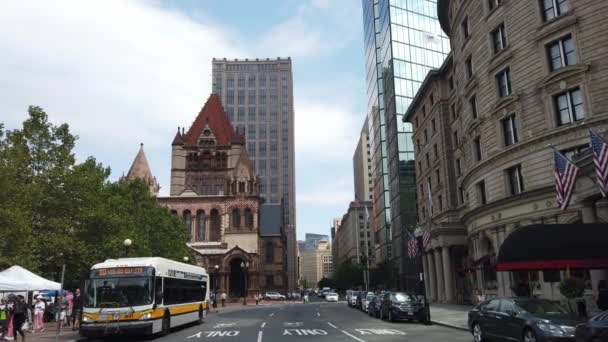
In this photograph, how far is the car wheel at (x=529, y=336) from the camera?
12875 millimetres

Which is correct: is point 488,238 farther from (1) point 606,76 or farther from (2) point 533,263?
(2) point 533,263

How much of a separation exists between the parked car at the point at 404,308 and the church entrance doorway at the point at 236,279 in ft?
190

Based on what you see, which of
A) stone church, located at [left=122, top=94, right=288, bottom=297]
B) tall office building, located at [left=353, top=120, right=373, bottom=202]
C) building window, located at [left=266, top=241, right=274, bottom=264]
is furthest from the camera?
tall office building, located at [left=353, top=120, right=373, bottom=202]

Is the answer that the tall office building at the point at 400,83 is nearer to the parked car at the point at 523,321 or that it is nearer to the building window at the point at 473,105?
the building window at the point at 473,105

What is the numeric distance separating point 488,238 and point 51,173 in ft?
88.1

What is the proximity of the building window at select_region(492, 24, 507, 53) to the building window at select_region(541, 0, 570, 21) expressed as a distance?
10.2 ft

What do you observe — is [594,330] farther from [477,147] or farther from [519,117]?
[477,147]

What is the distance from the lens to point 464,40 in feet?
121

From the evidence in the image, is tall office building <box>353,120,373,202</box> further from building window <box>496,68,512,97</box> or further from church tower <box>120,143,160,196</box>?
building window <box>496,68,512,97</box>

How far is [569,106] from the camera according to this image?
26.4 meters

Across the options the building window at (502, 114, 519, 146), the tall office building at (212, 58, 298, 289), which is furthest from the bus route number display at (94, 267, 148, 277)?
the tall office building at (212, 58, 298, 289)

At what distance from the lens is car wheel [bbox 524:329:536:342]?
12.9 meters

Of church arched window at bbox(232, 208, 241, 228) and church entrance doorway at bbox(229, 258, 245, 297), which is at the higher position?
church arched window at bbox(232, 208, 241, 228)

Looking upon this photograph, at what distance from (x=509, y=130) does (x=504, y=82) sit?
3.07 meters
